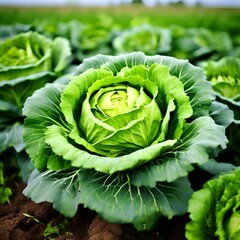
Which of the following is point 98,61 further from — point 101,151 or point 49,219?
point 49,219

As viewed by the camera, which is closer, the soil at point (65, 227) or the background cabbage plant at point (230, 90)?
the soil at point (65, 227)

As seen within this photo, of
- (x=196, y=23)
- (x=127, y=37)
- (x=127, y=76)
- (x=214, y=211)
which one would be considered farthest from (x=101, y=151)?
(x=196, y=23)

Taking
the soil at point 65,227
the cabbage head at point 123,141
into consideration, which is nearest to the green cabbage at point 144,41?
the cabbage head at point 123,141

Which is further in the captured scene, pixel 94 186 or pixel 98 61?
pixel 98 61

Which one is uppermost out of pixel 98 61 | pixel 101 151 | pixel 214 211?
pixel 98 61

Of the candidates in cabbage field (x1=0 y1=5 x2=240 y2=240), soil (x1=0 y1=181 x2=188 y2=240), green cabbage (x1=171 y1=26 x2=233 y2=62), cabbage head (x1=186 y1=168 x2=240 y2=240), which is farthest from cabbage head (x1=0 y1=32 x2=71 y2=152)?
green cabbage (x1=171 y1=26 x2=233 y2=62)

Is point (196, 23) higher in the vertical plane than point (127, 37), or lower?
lower

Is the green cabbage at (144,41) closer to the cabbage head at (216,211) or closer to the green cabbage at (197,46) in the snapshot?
the green cabbage at (197,46)
